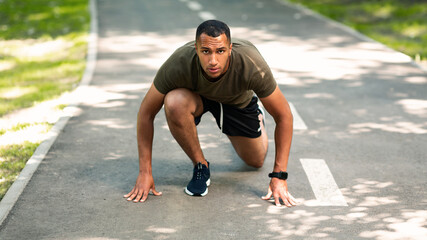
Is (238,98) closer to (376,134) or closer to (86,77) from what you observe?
(376,134)

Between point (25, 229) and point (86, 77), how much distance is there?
5.32 metres

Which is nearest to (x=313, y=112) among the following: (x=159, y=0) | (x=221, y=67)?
(x=221, y=67)

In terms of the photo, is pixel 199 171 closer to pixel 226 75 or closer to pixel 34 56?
pixel 226 75

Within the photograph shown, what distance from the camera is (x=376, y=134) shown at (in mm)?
6848

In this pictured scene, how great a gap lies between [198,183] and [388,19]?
1184 cm

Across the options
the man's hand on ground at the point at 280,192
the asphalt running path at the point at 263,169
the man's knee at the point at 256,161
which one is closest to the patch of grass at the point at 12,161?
the asphalt running path at the point at 263,169

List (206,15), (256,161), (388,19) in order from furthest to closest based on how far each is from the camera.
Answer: (206,15) < (388,19) < (256,161)

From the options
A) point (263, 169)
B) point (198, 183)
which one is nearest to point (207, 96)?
point (198, 183)

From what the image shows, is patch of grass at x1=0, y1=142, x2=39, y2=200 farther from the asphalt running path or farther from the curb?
the asphalt running path

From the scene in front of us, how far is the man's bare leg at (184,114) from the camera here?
4879 millimetres

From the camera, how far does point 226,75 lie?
15.6ft

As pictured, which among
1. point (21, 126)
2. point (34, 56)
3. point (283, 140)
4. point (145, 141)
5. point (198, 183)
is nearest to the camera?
point (283, 140)

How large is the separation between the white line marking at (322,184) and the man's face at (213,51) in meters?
1.39

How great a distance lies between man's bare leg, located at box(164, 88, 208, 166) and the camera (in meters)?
4.88
